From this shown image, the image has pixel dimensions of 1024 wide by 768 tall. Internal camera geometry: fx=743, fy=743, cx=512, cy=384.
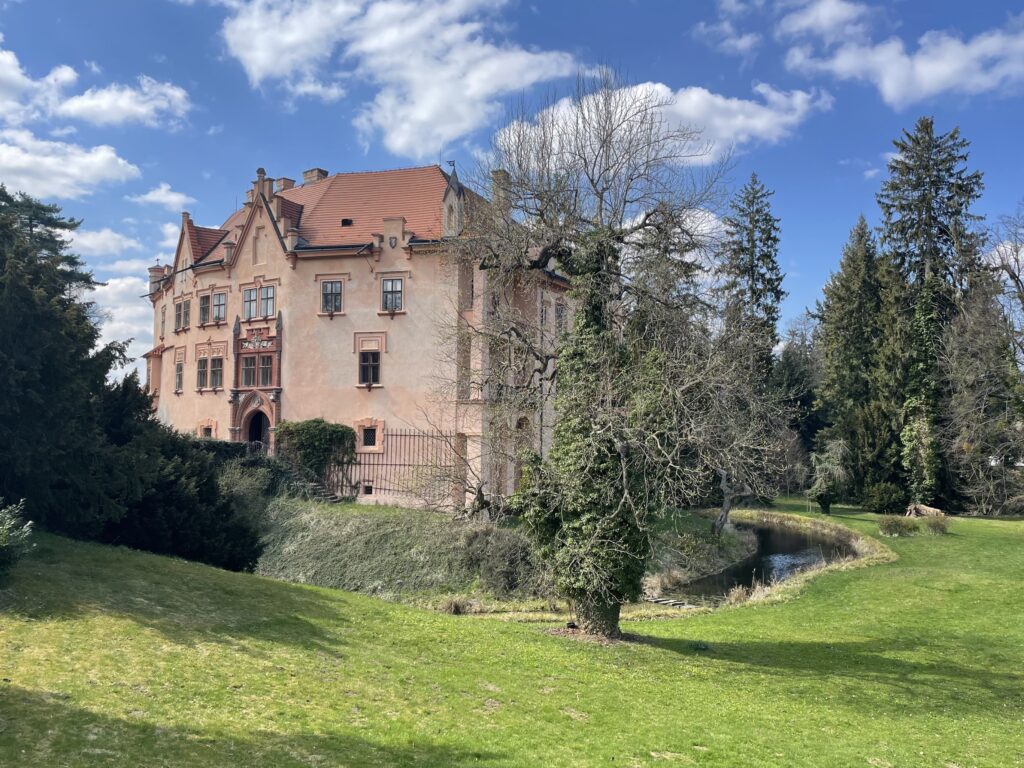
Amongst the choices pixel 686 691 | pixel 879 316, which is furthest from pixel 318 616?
pixel 879 316

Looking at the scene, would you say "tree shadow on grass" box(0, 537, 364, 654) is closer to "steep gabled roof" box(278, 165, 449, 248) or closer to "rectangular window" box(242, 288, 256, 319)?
"steep gabled roof" box(278, 165, 449, 248)

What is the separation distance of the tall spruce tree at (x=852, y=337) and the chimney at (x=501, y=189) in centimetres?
3731

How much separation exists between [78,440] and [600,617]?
38.1 ft

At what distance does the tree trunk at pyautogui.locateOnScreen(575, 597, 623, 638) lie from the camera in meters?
15.4

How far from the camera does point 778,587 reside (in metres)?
24.5

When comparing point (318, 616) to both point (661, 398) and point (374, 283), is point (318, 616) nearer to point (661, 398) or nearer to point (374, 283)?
point (661, 398)

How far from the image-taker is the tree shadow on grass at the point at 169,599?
1100 cm

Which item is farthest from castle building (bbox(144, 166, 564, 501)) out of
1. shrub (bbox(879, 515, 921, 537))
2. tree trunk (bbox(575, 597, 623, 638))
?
shrub (bbox(879, 515, 921, 537))

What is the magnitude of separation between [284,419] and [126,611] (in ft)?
80.6

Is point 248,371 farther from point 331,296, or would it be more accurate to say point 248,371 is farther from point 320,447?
point 320,447

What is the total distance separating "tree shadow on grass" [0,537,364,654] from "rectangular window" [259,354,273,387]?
21502 mm

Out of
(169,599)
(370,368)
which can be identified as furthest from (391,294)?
(169,599)

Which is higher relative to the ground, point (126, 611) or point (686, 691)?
point (126, 611)

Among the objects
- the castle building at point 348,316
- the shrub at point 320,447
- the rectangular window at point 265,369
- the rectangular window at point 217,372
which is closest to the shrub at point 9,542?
the castle building at point 348,316
